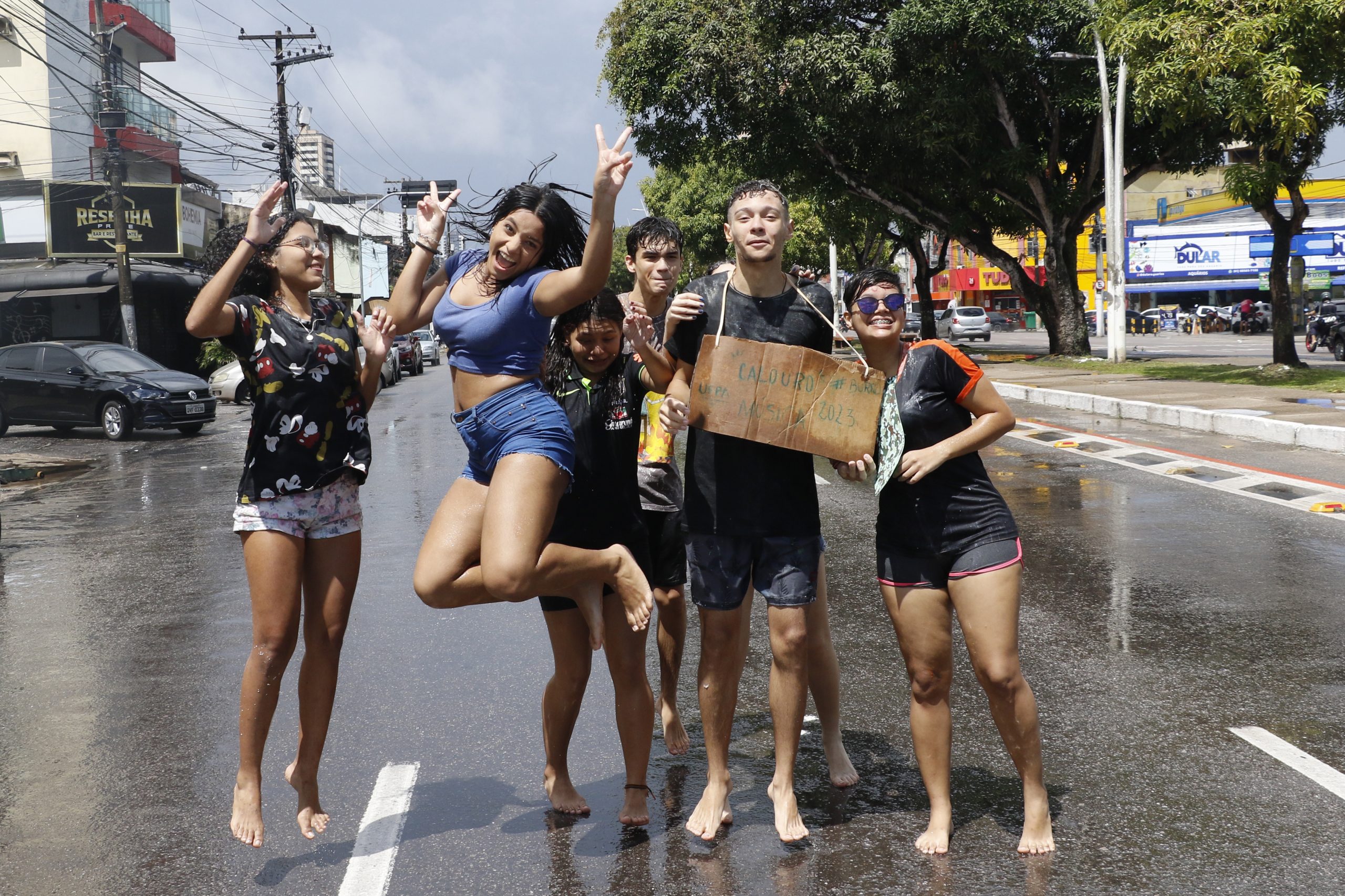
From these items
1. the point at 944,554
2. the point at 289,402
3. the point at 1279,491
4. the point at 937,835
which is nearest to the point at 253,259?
the point at 289,402

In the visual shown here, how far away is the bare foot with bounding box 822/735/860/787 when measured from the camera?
4.36 meters

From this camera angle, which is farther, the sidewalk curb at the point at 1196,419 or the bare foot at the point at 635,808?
the sidewalk curb at the point at 1196,419

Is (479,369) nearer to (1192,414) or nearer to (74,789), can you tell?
(74,789)

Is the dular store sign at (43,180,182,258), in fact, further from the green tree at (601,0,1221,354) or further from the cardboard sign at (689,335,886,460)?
the cardboard sign at (689,335,886,460)

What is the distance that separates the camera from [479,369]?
3.98 meters

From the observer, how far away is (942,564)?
12.3 feet

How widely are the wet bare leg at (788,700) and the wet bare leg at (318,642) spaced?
53.6 inches

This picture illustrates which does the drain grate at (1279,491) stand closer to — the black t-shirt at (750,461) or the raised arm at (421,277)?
the black t-shirt at (750,461)

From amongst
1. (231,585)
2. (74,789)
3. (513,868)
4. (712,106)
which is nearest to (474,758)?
(513,868)

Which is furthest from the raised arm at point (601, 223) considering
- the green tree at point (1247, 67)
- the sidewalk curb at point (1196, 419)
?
the green tree at point (1247, 67)

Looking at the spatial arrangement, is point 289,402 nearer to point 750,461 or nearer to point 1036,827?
point 750,461

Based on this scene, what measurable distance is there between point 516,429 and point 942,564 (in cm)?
135

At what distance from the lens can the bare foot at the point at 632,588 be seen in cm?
391

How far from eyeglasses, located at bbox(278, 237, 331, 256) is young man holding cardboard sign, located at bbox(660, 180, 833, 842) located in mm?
1238
